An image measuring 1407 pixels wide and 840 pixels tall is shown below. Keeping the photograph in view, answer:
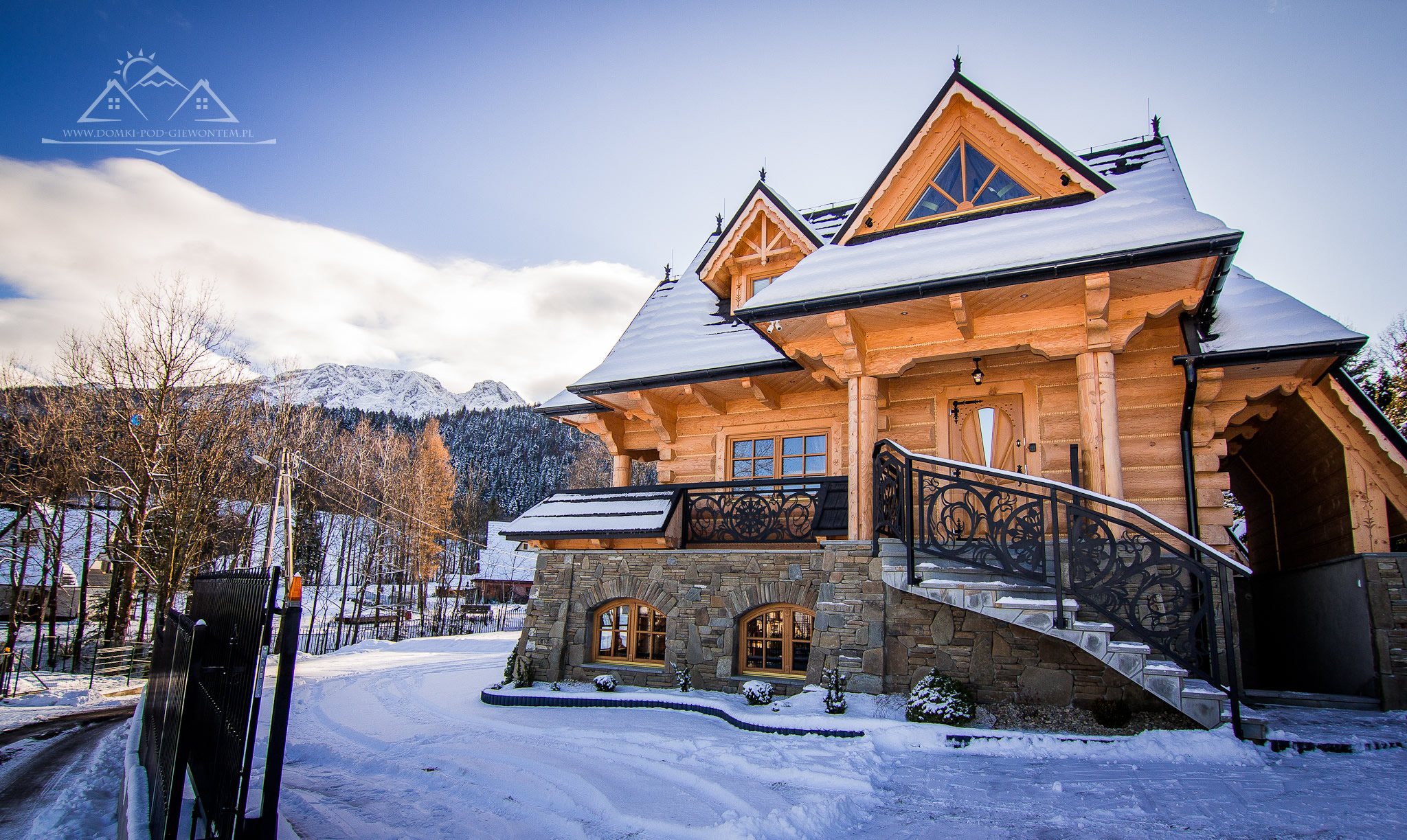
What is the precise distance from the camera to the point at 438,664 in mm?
17234

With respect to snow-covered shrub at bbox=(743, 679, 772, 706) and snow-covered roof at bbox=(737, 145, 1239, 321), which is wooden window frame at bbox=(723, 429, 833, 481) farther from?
snow-covered shrub at bbox=(743, 679, 772, 706)

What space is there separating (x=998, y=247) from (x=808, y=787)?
6.64 m

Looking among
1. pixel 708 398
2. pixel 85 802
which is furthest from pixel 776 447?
pixel 85 802

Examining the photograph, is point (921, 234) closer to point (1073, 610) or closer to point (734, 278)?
point (734, 278)

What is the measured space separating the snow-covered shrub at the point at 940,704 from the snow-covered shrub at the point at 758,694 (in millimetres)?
1990

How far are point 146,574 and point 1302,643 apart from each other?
2692 centimetres

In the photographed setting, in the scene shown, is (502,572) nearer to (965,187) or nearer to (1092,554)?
(965,187)

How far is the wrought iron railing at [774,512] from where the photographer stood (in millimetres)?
10141

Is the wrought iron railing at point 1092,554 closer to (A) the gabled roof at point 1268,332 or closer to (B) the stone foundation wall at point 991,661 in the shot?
(B) the stone foundation wall at point 991,661

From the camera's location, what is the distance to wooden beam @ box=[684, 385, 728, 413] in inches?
482

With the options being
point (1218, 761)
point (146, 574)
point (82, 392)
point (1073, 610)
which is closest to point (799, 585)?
point (1073, 610)

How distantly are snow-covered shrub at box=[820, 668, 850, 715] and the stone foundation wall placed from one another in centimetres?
56

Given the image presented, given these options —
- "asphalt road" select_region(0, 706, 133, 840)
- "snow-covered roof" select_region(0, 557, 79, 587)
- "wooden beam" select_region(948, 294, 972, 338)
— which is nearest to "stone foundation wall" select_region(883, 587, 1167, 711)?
"wooden beam" select_region(948, 294, 972, 338)

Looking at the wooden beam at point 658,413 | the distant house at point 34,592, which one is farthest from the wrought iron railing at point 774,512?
the distant house at point 34,592
